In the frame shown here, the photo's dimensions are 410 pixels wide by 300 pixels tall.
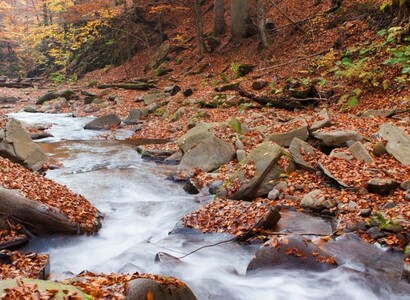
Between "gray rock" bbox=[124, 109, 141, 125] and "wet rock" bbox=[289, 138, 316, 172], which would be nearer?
"wet rock" bbox=[289, 138, 316, 172]

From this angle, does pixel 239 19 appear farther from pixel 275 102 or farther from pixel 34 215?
pixel 34 215

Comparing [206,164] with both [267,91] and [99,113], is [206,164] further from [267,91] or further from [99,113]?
[99,113]

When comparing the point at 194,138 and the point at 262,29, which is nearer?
the point at 194,138

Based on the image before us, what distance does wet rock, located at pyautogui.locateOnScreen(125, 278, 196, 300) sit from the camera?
3633 millimetres

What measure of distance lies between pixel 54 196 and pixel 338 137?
21.6 feet

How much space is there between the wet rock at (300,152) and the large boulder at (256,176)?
0.42 metres

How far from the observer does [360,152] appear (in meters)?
8.59

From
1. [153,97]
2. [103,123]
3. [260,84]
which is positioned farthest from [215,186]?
[153,97]

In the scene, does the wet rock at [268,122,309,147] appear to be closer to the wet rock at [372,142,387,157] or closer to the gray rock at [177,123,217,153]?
the wet rock at [372,142,387,157]

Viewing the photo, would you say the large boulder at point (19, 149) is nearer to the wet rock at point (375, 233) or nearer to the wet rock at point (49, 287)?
the wet rock at point (49, 287)

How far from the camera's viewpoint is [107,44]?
33219 mm

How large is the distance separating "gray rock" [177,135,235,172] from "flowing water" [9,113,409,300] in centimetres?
70

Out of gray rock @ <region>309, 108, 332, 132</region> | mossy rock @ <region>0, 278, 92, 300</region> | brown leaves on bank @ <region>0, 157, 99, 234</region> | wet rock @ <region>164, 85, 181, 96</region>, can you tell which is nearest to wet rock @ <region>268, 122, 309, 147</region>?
gray rock @ <region>309, 108, 332, 132</region>

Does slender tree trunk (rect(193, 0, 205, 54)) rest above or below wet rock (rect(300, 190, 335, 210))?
above
